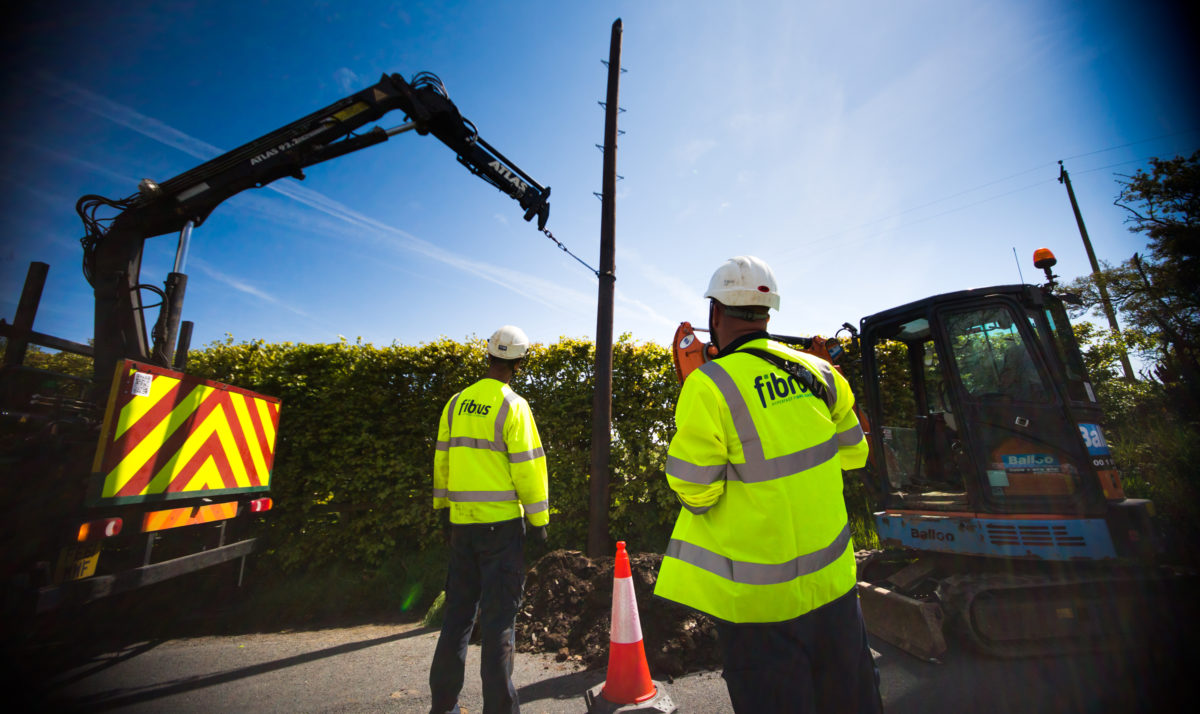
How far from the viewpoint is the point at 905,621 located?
372cm

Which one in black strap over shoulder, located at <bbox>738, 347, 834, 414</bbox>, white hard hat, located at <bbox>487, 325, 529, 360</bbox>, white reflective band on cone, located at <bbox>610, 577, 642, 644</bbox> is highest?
white hard hat, located at <bbox>487, 325, 529, 360</bbox>

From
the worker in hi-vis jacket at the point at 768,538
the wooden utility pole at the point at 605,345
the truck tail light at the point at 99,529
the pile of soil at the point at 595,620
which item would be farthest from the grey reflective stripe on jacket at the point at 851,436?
the truck tail light at the point at 99,529

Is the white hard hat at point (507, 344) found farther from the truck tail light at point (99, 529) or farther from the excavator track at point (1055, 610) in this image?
the excavator track at point (1055, 610)

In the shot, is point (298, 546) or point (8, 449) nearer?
point (8, 449)

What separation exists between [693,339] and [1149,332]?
13646mm

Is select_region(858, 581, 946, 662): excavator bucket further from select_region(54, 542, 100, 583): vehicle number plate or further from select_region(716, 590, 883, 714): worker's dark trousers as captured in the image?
select_region(54, 542, 100, 583): vehicle number plate

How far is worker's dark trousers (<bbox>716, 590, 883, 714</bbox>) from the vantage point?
134 cm

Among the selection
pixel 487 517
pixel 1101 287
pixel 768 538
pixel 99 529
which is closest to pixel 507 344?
pixel 487 517

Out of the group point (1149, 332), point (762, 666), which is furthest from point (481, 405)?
point (1149, 332)

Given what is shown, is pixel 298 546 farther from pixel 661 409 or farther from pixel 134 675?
pixel 661 409

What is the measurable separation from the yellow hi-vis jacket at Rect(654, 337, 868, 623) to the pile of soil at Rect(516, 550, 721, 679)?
262 centimetres

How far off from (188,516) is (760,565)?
4707 millimetres

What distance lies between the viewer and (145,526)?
3.45 meters

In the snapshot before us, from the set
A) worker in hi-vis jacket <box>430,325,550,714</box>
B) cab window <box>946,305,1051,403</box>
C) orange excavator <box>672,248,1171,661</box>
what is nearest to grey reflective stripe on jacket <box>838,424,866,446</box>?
worker in hi-vis jacket <box>430,325,550,714</box>
